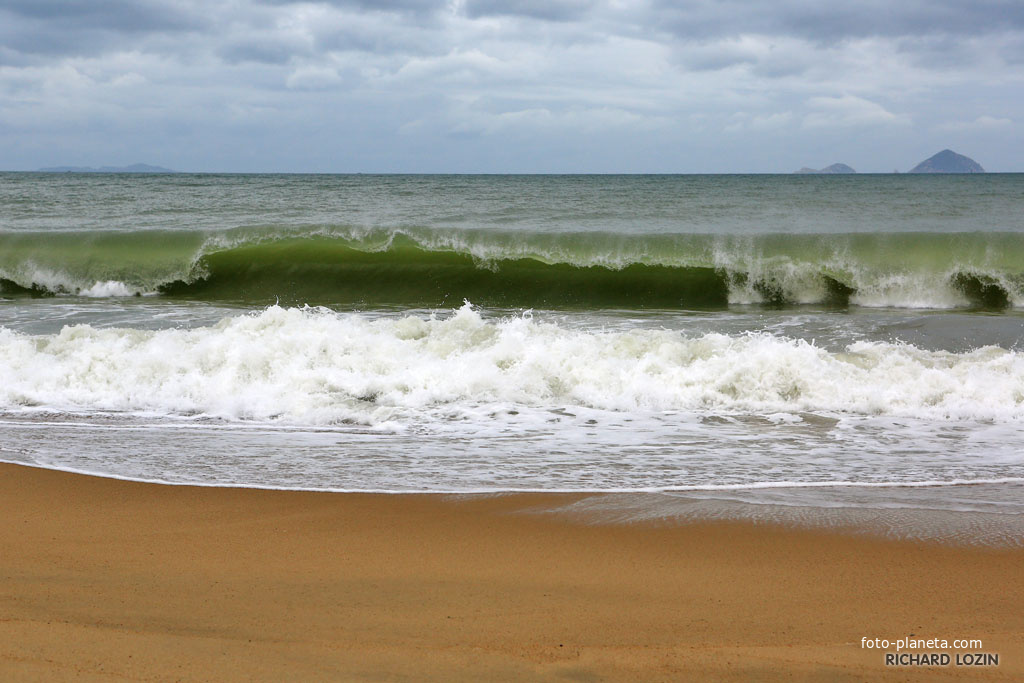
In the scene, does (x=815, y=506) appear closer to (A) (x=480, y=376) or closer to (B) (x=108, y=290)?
(A) (x=480, y=376)

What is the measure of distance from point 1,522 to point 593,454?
10.2 ft

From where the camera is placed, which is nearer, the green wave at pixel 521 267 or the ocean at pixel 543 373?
the ocean at pixel 543 373

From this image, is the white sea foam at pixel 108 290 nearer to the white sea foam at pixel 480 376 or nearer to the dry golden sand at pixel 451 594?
the white sea foam at pixel 480 376

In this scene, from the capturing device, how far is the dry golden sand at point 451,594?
2711 millimetres

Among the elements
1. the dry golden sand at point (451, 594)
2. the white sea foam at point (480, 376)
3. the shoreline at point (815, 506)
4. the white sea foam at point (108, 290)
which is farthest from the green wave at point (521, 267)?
the dry golden sand at point (451, 594)

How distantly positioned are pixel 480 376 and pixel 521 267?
30.5 ft

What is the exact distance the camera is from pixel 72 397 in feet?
23.0

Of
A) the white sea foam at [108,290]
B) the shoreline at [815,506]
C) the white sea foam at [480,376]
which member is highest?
the white sea foam at [108,290]

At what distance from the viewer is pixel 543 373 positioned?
7.17m

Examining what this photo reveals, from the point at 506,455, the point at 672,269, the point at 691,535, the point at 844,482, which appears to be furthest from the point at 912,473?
the point at 672,269

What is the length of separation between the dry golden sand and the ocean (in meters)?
0.61

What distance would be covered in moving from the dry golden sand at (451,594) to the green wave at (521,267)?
991 centimetres

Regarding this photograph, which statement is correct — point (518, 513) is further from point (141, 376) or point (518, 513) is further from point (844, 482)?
point (141, 376)

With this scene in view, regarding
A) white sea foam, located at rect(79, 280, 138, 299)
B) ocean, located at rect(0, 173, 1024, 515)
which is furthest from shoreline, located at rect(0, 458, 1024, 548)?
white sea foam, located at rect(79, 280, 138, 299)
